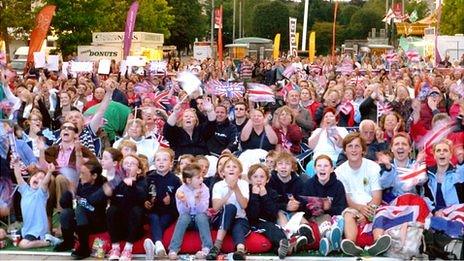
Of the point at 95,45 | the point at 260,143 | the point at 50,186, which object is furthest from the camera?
the point at 95,45

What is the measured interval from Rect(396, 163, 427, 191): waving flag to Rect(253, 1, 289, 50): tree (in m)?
85.4

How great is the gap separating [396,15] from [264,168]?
141ft

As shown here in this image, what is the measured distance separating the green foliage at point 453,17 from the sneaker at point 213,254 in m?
53.5

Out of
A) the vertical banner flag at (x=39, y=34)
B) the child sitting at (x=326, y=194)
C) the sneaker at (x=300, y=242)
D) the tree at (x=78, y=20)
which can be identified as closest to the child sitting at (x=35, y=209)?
the sneaker at (x=300, y=242)

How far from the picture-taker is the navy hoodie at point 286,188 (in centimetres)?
910

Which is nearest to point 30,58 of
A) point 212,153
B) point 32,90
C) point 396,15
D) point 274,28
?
point 32,90

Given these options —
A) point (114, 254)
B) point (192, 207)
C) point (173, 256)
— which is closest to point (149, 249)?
point (173, 256)

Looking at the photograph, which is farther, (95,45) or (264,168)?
(95,45)

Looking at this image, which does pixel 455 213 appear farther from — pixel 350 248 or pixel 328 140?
pixel 328 140

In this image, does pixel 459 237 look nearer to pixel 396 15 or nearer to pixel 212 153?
pixel 212 153

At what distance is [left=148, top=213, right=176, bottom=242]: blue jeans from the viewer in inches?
346

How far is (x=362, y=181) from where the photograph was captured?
9.22 meters

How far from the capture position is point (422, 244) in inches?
334

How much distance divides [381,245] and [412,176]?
864mm
